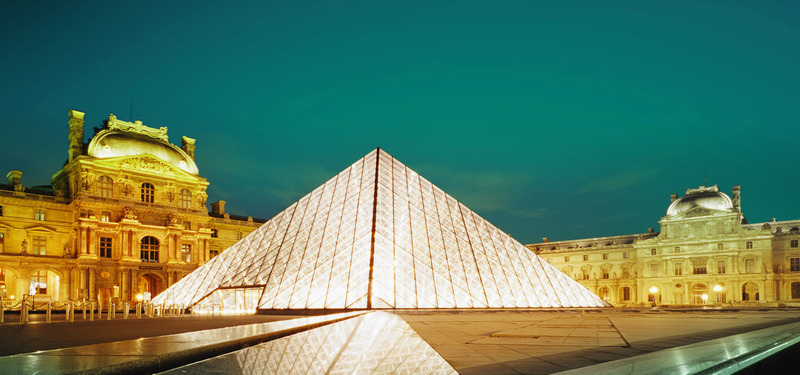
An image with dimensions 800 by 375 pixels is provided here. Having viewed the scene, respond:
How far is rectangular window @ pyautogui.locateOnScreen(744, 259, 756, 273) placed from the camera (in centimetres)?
5903

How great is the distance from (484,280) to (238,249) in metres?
12.3

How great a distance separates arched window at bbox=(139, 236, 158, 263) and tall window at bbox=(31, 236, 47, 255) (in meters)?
6.25

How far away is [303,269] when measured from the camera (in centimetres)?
2114

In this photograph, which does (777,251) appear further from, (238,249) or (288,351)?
(288,351)

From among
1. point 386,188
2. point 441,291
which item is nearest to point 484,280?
point 441,291

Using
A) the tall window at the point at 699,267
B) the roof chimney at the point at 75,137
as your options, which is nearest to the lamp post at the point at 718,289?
the tall window at the point at 699,267

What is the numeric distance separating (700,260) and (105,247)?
57762 mm

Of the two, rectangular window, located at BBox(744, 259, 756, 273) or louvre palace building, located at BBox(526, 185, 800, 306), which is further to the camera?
rectangular window, located at BBox(744, 259, 756, 273)

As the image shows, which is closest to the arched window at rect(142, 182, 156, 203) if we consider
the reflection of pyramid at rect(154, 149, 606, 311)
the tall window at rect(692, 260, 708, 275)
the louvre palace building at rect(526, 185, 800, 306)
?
the reflection of pyramid at rect(154, 149, 606, 311)

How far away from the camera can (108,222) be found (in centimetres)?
4225

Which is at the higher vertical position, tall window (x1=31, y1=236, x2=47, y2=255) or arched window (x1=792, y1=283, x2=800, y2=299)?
tall window (x1=31, y1=236, x2=47, y2=255)

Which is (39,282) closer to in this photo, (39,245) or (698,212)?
(39,245)

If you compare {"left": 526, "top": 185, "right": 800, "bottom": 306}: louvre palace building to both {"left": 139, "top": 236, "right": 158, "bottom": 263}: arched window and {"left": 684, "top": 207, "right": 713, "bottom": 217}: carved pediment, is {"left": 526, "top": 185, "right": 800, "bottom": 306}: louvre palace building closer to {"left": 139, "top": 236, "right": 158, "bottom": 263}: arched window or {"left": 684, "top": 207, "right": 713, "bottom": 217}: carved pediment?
{"left": 684, "top": 207, "right": 713, "bottom": 217}: carved pediment

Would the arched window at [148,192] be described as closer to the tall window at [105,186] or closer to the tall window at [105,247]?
the tall window at [105,186]
